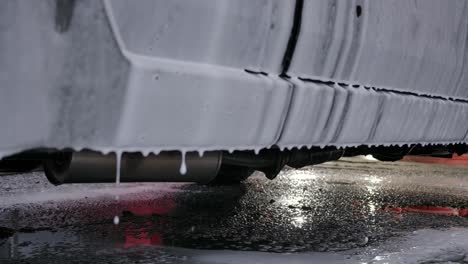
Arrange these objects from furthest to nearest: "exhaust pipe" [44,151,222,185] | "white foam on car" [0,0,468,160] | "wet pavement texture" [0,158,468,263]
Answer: "wet pavement texture" [0,158,468,263] → "exhaust pipe" [44,151,222,185] → "white foam on car" [0,0,468,160]

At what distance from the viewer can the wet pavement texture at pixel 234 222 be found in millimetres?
3045

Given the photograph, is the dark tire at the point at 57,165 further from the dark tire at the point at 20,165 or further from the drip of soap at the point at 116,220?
the drip of soap at the point at 116,220

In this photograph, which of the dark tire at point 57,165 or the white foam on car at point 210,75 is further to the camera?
the dark tire at point 57,165

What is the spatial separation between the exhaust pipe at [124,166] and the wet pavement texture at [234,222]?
837mm

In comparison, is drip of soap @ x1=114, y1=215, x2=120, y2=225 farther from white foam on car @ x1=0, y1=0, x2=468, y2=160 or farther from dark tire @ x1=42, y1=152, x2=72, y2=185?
white foam on car @ x1=0, y1=0, x2=468, y2=160

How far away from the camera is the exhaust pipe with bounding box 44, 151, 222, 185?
186cm

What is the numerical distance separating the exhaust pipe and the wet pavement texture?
84 cm

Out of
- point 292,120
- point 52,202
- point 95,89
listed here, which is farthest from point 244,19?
point 52,202

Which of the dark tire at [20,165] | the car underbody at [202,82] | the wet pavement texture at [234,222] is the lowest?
the wet pavement texture at [234,222]

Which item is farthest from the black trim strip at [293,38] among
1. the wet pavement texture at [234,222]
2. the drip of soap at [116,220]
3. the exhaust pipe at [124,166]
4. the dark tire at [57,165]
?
the drip of soap at [116,220]

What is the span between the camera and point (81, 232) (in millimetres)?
3496

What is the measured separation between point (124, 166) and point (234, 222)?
215 cm

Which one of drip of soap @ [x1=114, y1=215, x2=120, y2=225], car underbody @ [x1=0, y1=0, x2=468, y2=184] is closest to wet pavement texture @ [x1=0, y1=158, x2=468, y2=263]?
drip of soap @ [x1=114, y1=215, x2=120, y2=225]

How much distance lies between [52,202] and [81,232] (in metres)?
1.24
